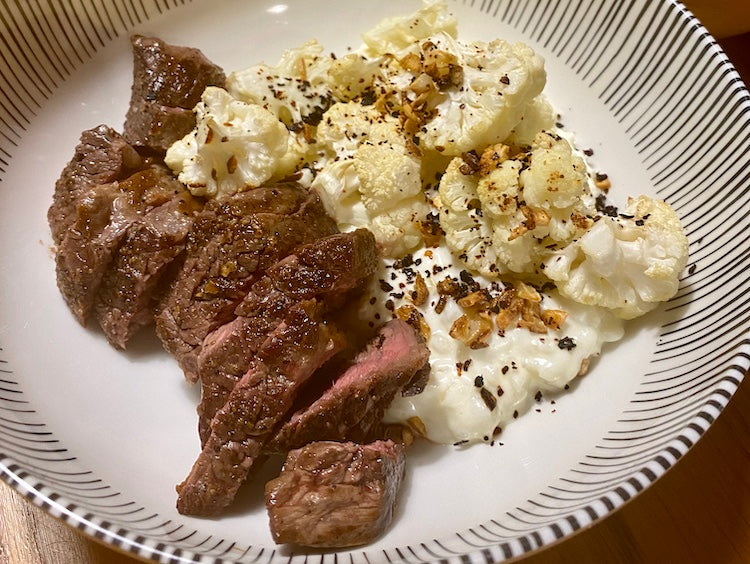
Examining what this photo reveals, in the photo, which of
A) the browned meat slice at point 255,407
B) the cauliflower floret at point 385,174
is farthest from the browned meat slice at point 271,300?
the cauliflower floret at point 385,174

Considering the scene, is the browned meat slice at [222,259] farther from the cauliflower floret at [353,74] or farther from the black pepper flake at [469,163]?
the cauliflower floret at [353,74]

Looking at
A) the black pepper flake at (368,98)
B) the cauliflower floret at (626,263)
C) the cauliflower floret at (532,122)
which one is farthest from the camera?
the black pepper flake at (368,98)

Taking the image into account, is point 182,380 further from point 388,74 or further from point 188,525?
point 388,74

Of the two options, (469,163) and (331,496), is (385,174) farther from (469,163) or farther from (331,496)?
(331,496)

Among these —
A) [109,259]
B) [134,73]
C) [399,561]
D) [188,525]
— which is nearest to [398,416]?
[399,561]

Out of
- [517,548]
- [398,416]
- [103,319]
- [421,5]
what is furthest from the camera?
[421,5]

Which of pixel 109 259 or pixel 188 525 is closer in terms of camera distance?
pixel 188 525
